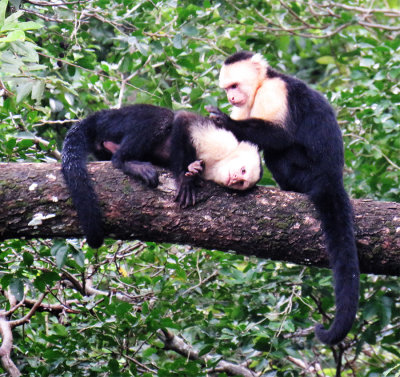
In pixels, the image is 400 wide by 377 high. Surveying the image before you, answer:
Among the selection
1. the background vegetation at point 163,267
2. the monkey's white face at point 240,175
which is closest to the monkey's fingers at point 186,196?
the monkey's white face at point 240,175

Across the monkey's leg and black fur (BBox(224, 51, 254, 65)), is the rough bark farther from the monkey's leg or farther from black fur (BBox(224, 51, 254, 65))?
black fur (BBox(224, 51, 254, 65))

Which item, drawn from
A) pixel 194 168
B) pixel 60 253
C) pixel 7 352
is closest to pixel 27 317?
pixel 7 352

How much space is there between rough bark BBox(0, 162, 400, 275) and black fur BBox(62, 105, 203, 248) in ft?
0.24

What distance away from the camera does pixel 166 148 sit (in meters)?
3.59

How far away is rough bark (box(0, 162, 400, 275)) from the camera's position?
2975 millimetres

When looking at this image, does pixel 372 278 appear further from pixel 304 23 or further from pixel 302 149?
pixel 304 23

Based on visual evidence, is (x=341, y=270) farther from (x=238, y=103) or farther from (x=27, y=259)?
(x=27, y=259)

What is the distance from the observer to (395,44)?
4.53 meters

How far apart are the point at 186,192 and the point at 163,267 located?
1190 mm

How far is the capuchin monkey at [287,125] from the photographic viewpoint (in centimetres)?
371

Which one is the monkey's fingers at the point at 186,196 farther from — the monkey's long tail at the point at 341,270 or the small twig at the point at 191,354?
the small twig at the point at 191,354

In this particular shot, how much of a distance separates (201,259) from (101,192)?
1460 mm

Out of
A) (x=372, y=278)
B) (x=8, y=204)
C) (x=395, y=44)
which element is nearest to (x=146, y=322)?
(x=8, y=204)

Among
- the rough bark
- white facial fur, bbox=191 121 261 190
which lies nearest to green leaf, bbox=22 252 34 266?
the rough bark
